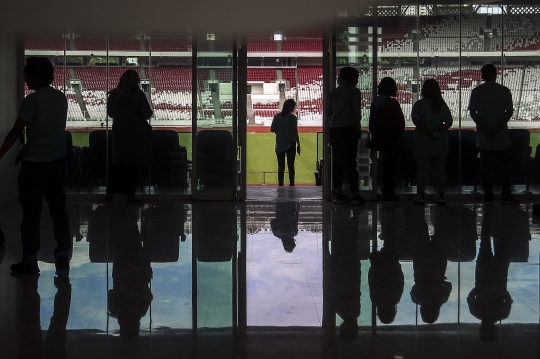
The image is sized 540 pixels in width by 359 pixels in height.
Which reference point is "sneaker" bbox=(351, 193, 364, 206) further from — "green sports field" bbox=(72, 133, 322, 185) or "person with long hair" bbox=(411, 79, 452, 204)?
"green sports field" bbox=(72, 133, 322, 185)

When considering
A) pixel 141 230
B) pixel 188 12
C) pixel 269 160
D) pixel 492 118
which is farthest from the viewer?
pixel 269 160

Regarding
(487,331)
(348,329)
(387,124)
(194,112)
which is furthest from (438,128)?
(348,329)

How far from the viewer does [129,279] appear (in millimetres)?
4496

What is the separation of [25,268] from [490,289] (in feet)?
9.48

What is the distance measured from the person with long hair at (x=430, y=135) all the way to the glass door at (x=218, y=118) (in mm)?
2058

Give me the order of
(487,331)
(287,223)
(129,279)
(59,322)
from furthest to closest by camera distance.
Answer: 1. (287,223)
2. (129,279)
3. (59,322)
4. (487,331)

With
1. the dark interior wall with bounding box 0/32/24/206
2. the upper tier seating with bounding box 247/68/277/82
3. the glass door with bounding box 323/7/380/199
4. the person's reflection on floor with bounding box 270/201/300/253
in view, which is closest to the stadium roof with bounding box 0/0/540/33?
the person's reflection on floor with bounding box 270/201/300/253

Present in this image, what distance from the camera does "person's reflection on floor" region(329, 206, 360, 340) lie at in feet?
12.0

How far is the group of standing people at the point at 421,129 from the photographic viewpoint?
798 centimetres

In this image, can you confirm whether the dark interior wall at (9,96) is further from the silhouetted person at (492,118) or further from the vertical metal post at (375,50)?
the silhouetted person at (492,118)

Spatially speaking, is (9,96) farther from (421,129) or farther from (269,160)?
(269,160)

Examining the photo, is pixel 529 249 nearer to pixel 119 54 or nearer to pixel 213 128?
pixel 213 128

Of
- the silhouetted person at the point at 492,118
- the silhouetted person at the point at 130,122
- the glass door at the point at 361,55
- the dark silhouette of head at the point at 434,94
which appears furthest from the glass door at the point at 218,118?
the silhouetted person at the point at 492,118

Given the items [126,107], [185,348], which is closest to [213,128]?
[126,107]
